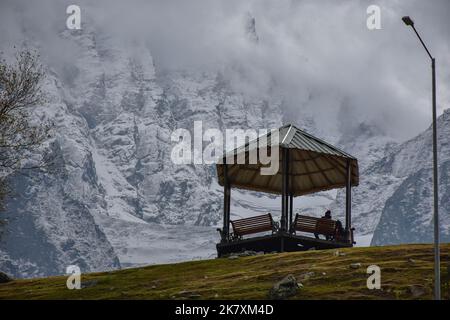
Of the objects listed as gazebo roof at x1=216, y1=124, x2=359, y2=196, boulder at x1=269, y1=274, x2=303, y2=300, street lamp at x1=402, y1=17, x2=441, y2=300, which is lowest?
boulder at x1=269, y1=274, x2=303, y2=300

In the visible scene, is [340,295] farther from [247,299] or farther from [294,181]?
[294,181]

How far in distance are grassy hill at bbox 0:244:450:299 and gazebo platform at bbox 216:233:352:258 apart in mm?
6948

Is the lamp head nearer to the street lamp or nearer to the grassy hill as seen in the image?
the street lamp

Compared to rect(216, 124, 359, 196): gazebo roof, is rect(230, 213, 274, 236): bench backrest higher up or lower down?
lower down

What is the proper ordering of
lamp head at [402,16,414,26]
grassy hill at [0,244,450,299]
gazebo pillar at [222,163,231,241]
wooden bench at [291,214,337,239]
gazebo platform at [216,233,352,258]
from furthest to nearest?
gazebo pillar at [222,163,231,241], wooden bench at [291,214,337,239], gazebo platform at [216,233,352,258], grassy hill at [0,244,450,299], lamp head at [402,16,414,26]

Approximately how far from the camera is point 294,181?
2849 inches

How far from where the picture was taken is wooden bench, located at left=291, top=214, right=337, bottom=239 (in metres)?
64.1

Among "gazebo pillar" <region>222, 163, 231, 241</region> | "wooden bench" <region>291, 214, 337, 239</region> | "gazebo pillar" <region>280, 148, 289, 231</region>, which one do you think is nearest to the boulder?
"gazebo pillar" <region>280, 148, 289, 231</region>

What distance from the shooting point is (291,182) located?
72.3 metres
